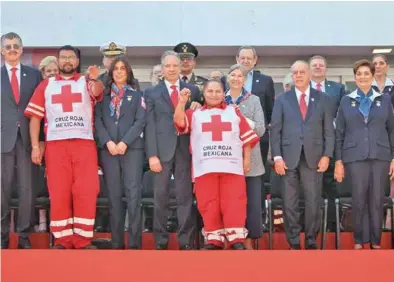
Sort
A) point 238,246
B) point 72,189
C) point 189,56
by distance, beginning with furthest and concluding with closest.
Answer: point 189,56 → point 72,189 → point 238,246

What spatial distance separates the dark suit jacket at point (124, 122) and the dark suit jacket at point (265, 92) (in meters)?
0.77

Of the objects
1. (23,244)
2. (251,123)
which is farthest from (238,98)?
(23,244)

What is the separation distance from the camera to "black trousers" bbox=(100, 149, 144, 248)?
5168 mm

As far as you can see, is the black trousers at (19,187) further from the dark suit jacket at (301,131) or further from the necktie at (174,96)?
the dark suit jacket at (301,131)

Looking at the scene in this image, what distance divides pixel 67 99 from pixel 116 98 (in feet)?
1.19

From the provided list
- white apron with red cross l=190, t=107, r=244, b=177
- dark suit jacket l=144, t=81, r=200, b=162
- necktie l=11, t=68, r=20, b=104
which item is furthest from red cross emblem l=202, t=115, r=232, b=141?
necktie l=11, t=68, r=20, b=104

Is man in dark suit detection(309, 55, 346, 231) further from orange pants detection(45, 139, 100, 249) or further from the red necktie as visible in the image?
the red necktie

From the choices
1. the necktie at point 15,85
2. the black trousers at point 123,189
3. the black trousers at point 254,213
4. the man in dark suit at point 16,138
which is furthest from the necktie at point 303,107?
the necktie at point 15,85

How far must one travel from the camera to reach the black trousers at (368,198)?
525cm

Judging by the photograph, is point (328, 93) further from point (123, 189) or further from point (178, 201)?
point (123, 189)

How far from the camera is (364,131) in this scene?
→ 5.33 m

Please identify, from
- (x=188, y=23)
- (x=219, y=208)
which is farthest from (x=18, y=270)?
(x=188, y=23)

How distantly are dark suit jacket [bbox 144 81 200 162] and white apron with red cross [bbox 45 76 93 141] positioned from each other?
1.34ft

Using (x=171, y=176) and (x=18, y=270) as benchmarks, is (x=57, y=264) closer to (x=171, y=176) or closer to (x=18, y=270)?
(x=18, y=270)
